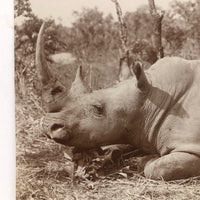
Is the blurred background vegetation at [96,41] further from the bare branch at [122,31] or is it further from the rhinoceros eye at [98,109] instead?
the rhinoceros eye at [98,109]

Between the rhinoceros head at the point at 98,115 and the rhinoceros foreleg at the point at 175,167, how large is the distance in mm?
227

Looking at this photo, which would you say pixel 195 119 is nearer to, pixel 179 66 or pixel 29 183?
pixel 179 66

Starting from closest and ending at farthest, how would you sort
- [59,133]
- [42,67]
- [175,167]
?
[175,167] < [59,133] < [42,67]

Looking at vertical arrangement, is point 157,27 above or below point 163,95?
above

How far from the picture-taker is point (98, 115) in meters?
2.95

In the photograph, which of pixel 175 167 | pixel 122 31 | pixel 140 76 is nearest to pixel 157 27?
pixel 122 31

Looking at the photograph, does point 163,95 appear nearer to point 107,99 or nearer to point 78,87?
point 107,99

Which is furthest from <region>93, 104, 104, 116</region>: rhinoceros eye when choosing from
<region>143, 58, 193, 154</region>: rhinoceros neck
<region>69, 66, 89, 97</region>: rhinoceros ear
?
<region>143, 58, 193, 154</region>: rhinoceros neck

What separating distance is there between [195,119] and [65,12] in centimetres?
85

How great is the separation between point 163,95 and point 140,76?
0.14 metres

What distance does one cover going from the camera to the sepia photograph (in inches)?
113

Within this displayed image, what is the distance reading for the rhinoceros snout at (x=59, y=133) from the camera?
2.91 metres

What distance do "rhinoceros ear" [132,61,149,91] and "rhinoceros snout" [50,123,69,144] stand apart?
417 millimetres

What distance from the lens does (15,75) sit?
10.4 feet
